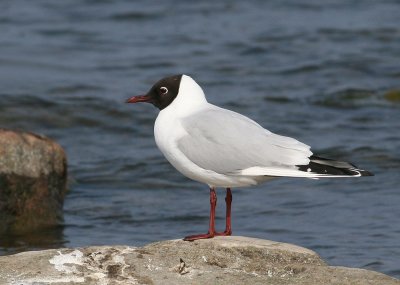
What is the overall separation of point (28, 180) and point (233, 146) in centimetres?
273

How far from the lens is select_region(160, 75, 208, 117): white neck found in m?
6.47

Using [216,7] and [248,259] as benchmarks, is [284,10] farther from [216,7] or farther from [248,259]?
[248,259]

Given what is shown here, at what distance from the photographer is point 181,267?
5488 mm

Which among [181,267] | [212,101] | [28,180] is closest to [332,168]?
[181,267]

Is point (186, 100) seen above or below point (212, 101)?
above

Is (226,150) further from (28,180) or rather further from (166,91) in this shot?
(28,180)

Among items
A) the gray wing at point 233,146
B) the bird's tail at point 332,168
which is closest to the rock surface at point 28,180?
the gray wing at point 233,146

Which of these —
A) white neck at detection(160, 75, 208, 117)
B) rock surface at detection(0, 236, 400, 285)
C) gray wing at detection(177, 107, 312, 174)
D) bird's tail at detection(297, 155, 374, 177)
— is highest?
white neck at detection(160, 75, 208, 117)

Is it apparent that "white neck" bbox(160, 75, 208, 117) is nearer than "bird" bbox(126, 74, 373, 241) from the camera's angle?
No

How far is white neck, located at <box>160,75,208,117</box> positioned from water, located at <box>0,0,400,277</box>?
183 cm

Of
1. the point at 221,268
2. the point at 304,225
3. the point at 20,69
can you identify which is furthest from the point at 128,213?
the point at 20,69

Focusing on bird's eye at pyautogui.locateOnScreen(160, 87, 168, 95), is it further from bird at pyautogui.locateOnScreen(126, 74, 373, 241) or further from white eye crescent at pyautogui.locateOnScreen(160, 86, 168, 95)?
bird at pyautogui.locateOnScreen(126, 74, 373, 241)

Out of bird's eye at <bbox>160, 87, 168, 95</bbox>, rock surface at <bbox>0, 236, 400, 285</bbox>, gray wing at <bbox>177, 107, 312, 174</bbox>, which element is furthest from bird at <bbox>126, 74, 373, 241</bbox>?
rock surface at <bbox>0, 236, 400, 285</bbox>

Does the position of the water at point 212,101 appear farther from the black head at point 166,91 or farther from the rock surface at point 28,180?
the black head at point 166,91
